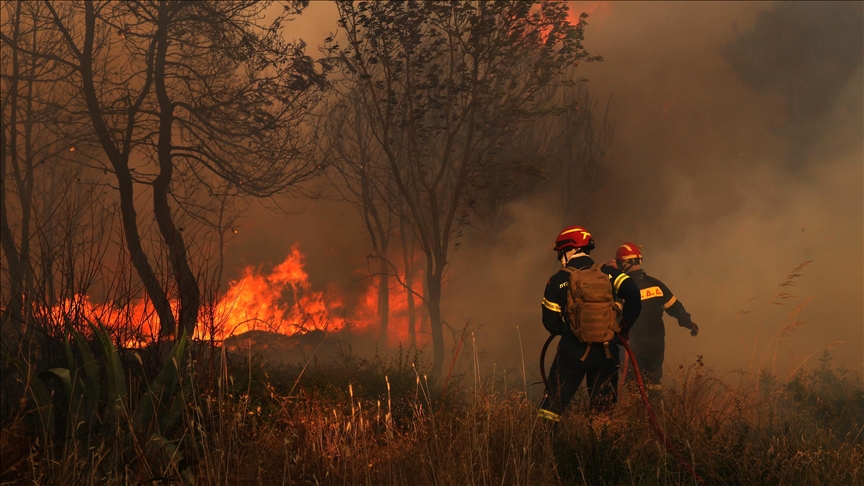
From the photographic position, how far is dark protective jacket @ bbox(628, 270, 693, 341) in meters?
7.65

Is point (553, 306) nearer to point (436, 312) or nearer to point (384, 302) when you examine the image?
point (436, 312)

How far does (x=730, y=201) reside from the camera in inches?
634

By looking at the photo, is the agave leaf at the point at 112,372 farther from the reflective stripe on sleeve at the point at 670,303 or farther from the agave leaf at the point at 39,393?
the reflective stripe on sleeve at the point at 670,303

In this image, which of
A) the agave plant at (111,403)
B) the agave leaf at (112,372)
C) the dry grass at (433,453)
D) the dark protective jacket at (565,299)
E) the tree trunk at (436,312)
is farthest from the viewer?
the tree trunk at (436,312)

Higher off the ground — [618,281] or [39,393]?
[618,281]

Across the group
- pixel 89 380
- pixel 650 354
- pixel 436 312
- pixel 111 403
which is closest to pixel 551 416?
pixel 111 403

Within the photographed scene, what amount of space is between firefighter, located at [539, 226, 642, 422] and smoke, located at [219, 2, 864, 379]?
24.6 ft

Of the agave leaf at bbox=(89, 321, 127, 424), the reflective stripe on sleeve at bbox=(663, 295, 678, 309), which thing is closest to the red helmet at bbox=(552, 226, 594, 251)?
the reflective stripe on sleeve at bbox=(663, 295, 678, 309)

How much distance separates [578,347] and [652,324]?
2.51 meters

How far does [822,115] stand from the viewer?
51.6 feet

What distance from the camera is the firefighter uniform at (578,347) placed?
216 inches

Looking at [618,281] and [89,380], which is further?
[618,281]

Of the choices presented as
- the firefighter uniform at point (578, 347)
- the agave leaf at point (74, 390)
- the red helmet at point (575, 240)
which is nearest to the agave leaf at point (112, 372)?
the agave leaf at point (74, 390)

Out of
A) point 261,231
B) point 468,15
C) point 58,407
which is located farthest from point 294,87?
point 261,231
